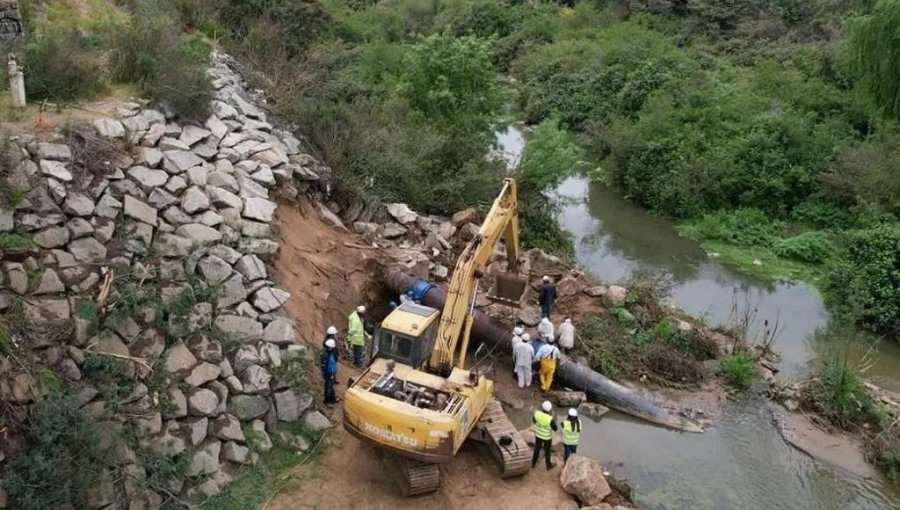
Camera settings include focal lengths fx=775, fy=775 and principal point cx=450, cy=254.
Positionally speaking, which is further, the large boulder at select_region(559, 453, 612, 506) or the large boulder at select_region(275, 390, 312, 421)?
the large boulder at select_region(275, 390, 312, 421)

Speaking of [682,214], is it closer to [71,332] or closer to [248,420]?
[248,420]

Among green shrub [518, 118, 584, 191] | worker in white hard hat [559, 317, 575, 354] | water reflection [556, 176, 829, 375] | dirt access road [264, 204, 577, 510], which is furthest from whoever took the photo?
green shrub [518, 118, 584, 191]

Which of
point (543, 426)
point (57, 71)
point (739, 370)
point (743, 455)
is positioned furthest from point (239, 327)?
point (739, 370)

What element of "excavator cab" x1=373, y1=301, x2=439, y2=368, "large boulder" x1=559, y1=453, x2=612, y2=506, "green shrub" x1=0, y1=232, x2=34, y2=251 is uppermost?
"green shrub" x1=0, y1=232, x2=34, y2=251

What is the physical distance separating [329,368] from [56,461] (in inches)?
153

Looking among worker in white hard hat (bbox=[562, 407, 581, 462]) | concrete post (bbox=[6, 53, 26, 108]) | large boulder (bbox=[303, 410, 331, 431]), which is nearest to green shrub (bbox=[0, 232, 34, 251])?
concrete post (bbox=[6, 53, 26, 108])

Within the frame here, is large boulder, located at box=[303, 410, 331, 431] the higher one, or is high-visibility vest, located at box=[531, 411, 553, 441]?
high-visibility vest, located at box=[531, 411, 553, 441]

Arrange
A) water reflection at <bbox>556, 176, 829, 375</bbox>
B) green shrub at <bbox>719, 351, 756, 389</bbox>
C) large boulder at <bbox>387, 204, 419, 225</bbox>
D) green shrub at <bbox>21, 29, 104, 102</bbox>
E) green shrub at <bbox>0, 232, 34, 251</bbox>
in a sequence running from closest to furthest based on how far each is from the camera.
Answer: green shrub at <bbox>0, 232, 34, 251</bbox>, green shrub at <bbox>21, 29, 104, 102</bbox>, green shrub at <bbox>719, 351, 756, 389</bbox>, large boulder at <bbox>387, 204, 419, 225</bbox>, water reflection at <bbox>556, 176, 829, 375</bbox>

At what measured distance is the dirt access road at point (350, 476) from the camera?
403 inches

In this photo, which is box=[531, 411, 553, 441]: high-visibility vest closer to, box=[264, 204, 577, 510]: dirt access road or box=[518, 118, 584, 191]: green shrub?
box=[264, 204, 577, 510]: dirt access road

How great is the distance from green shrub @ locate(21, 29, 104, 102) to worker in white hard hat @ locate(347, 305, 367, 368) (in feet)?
20.2

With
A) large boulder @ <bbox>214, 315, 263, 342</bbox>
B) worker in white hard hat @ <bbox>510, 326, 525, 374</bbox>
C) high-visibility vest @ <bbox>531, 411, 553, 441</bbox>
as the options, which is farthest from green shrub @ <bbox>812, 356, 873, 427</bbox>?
large boulder @ <bbox>214, 315, 263, 342</bbox>

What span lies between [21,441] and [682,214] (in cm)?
1870

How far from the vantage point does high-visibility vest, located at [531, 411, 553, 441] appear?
35.5ft
